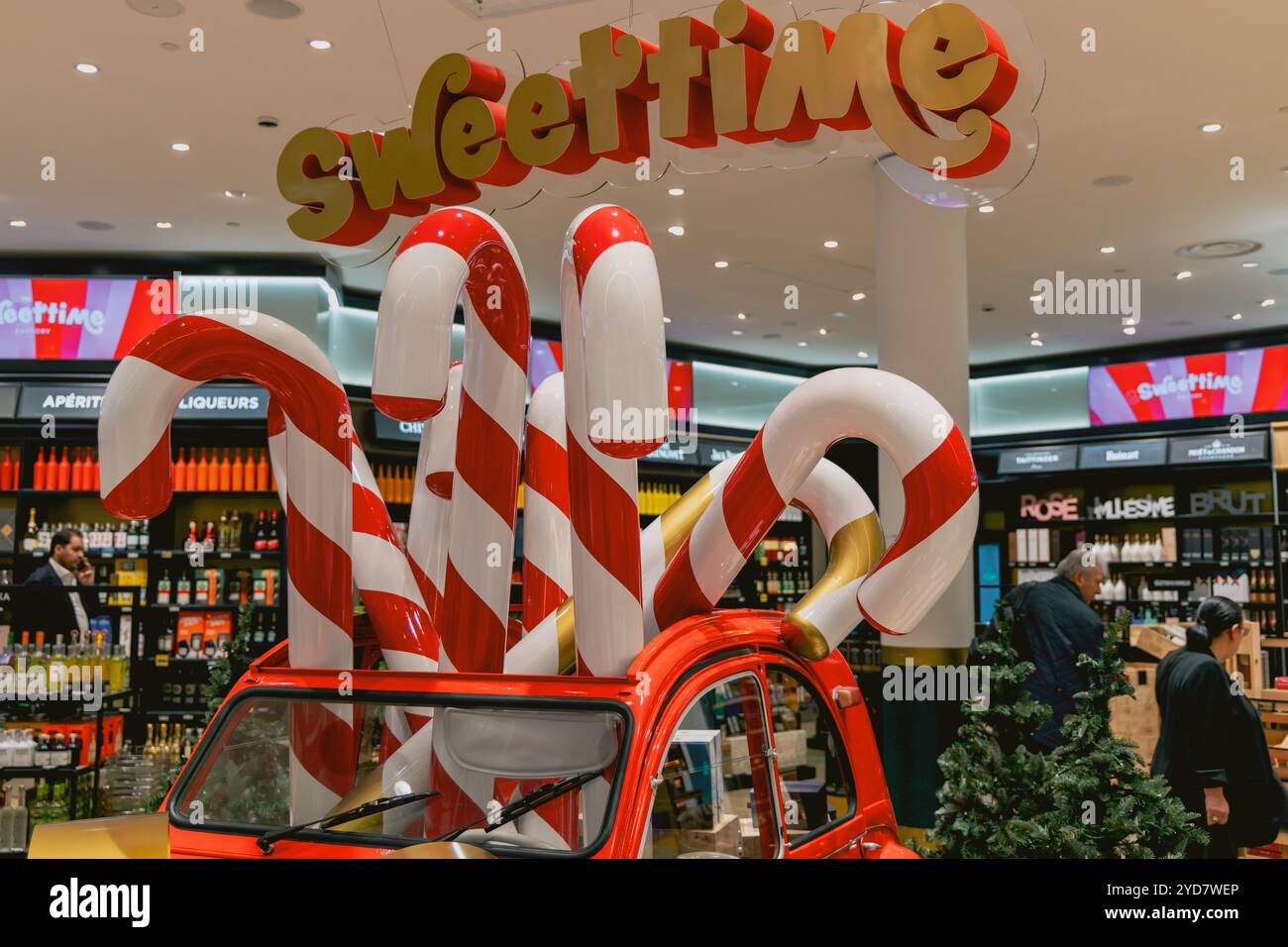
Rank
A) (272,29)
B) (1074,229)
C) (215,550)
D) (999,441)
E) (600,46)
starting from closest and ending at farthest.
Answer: (600,46)
(272,29)
(1074,229)
(215,550)
(999,441)

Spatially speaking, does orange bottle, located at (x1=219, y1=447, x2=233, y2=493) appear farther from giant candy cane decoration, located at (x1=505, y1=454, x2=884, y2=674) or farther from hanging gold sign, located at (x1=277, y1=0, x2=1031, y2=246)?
giant candy cane decoration, located at (x1=505, y1=454, x2=884, y2=674)

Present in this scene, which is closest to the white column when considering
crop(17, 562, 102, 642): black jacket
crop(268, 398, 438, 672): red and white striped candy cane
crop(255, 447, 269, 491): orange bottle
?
crop(268, 398, 438, 672): red and white striped candy cane

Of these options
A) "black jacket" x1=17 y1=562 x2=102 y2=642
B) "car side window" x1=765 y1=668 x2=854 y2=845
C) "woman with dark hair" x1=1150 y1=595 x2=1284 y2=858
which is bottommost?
"woman with dark hair" x1=1150 y1=595 x2=1284 y2=858

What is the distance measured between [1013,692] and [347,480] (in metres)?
2.20

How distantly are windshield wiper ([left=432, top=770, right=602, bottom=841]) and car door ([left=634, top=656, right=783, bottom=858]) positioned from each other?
0.12m

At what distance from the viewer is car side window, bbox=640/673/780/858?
200 centimetres

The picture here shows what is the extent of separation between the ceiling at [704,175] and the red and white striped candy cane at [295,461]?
747 millimetres

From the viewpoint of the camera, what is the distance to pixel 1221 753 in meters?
Answer: 4.35

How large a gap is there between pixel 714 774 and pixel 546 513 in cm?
92

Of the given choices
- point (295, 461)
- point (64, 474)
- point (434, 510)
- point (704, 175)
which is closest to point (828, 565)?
point (434, 510)
